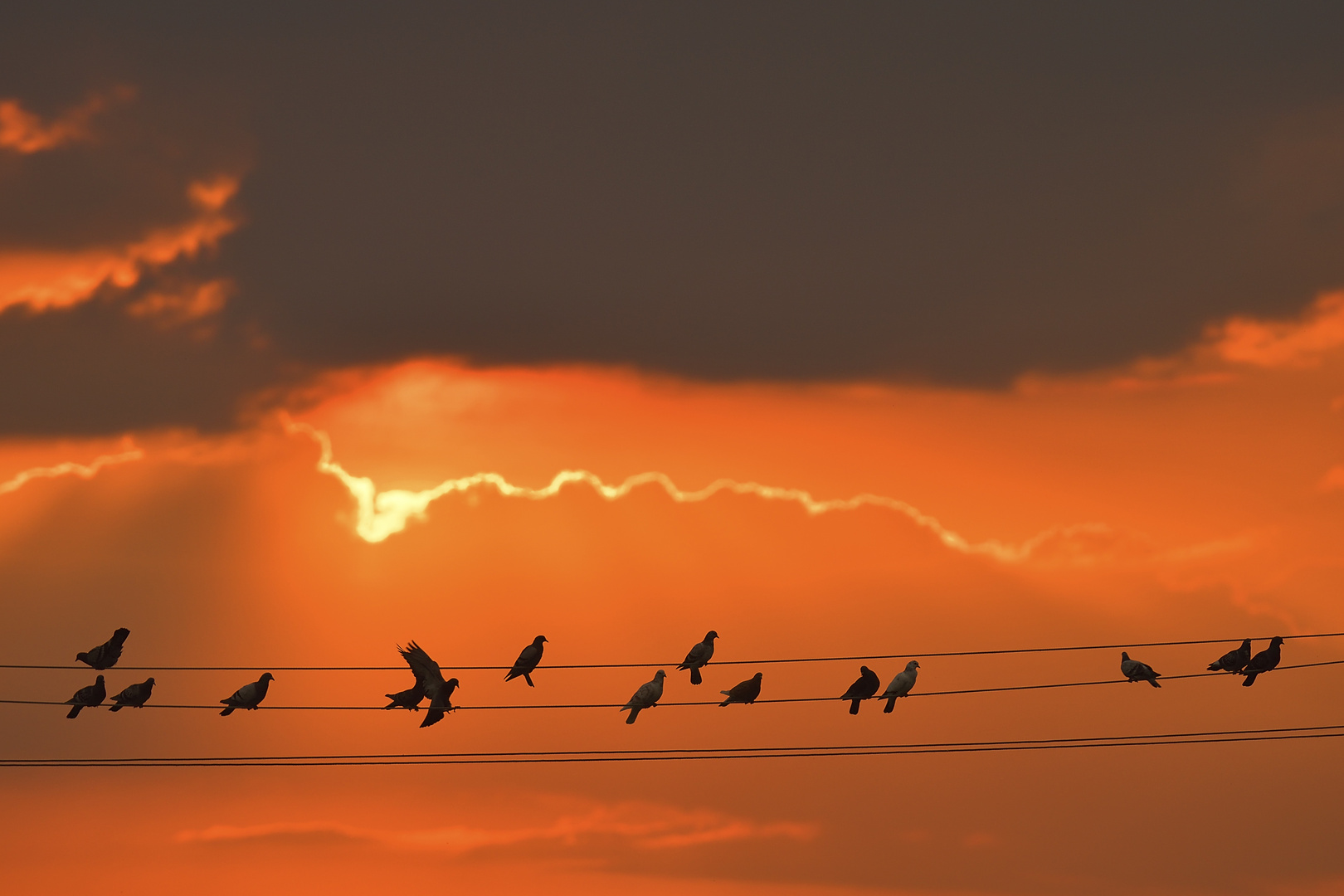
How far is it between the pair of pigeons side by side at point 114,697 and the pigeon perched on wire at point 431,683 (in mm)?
8534

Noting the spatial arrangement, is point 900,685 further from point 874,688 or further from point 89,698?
point 89,698

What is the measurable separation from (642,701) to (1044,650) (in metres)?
15.8

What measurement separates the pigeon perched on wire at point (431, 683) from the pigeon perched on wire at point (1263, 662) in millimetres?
19687

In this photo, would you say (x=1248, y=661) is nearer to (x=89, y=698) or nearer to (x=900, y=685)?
(x=900, y=685)

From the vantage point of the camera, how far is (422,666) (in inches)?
1893

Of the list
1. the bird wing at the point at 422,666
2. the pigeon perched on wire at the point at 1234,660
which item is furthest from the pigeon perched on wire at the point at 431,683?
the pigeon perched on wire at the point at 1234,660

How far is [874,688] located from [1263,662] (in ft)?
32.1

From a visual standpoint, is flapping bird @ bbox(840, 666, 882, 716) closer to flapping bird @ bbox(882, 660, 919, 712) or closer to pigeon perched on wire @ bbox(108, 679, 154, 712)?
flapping bird @ bbox(882, 660, 919, 712)

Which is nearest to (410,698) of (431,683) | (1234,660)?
(431,683)

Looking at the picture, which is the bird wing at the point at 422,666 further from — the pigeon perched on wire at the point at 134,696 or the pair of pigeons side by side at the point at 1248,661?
the pair of pigeons side by side at the point at 1248,661

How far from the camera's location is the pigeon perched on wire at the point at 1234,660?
52.6 metres

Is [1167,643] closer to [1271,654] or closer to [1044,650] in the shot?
[1044,650]

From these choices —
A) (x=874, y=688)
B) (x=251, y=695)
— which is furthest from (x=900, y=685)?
(x=251, y=695)

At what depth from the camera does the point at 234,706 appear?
52.1 meters
